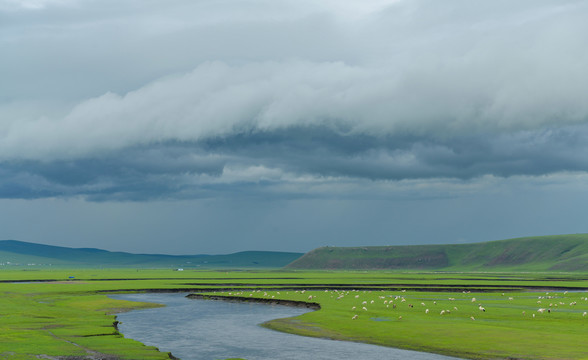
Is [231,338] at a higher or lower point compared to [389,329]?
lower

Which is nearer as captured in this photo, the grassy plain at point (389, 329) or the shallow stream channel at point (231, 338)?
the grassy plain at point (389, 329)

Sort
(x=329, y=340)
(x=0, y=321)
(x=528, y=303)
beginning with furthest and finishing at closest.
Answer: (x=528, y=303)
(x=0, y=321)
(x=329, y=340)

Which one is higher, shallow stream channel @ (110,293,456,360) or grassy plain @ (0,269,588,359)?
grassy plain @ (0,269,588,359)

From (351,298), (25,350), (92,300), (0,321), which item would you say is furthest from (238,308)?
(25,350)

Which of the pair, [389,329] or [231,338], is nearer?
[231,338]

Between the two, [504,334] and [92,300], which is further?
[92,300]

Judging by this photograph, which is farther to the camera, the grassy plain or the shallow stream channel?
the shallow stream channel

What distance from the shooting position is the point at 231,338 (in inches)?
2055

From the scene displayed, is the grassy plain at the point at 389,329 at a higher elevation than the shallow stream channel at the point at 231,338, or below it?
higher

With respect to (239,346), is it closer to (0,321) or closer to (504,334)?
(504,334)

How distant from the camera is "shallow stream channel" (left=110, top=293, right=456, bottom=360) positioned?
143 feet

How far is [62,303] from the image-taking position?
8700 centimetres

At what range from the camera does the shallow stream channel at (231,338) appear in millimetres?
43469

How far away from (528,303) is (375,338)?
38.9 metres
